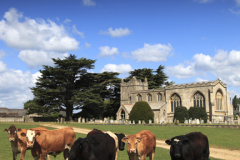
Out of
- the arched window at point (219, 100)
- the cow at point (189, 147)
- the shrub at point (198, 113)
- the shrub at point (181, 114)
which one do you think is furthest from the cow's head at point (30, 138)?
the arched window at point (219, 100)

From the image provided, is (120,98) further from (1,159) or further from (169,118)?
(1,159)

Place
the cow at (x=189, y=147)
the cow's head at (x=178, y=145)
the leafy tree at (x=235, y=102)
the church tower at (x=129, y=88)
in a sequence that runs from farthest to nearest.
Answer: the leafy tree at (x=235, y=102)
the church tower at (x=129, y=88)
the cow at (x=189, y=147)
the cow's head at (x=178, y=145)

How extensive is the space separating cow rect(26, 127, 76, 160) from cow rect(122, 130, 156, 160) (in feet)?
8.36

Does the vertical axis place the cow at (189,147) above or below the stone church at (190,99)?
below

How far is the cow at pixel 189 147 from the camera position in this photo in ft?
24.8

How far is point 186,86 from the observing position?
158 ft

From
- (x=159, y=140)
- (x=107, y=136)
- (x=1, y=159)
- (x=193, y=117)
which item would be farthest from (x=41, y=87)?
(x=107, y=136)

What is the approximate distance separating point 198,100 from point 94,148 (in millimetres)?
42929

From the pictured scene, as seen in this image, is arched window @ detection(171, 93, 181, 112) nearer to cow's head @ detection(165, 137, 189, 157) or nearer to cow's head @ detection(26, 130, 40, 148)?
cow's head @ detection(165, 137, 189, 157)

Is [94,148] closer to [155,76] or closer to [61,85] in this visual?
[61,85]

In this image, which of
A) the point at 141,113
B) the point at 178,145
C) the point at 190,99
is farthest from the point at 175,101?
the point at 178,145

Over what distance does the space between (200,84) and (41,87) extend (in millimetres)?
31895

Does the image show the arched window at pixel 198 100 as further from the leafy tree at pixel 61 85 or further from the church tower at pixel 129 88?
the leafy tree at pixel 61 85

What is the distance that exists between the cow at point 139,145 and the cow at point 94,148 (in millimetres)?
549
